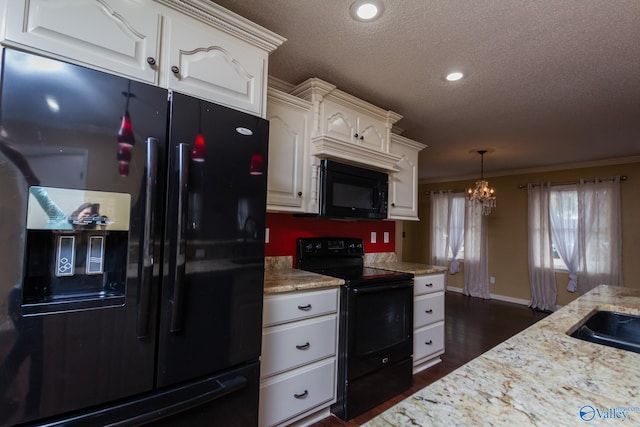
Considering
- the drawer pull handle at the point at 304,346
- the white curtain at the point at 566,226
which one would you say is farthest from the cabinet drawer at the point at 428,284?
the white curtain at the point at 566,226

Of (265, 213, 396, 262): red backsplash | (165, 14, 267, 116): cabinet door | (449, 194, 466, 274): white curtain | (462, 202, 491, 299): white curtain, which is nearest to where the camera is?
(165, 14, 267, 116): cabinet door

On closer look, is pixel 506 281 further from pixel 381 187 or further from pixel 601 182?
pixel 381 187

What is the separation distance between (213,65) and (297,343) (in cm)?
160

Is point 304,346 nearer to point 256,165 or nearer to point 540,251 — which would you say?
point 256,165

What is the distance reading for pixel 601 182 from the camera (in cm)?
464

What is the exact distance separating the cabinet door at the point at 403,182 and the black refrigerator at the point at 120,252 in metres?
1.89

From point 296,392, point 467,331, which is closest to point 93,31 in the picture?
point 296,392

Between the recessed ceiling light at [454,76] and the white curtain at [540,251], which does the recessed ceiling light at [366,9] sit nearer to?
the recessed ceiling light at [454,76]

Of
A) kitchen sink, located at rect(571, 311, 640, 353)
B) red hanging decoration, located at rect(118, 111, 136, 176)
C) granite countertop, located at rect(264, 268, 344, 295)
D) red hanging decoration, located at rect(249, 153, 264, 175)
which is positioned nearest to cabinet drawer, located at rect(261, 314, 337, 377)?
granite countertop, located at rect(264, 268, 344, 295)

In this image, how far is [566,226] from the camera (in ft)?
16.2

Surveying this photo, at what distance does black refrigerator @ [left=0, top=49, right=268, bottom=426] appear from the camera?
945 millimetres

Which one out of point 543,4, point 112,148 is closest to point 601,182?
point 543,4

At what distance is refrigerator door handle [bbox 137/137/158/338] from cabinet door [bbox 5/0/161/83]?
38cm
